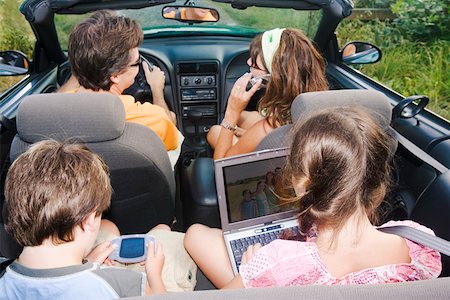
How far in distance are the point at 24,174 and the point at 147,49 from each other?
2.22 m

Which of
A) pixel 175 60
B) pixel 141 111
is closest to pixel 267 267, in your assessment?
pixel 141 111

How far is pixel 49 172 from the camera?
151 centimetres

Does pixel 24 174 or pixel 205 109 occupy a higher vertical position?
pixel 24 174

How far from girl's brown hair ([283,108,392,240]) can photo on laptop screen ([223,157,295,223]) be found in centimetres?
42

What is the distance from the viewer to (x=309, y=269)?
137 cm

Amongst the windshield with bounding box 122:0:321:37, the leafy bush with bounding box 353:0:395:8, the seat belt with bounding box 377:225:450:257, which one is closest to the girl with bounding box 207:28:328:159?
the windshield with bounding box 122:0:321:37

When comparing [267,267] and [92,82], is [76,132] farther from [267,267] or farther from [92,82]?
[267,267]

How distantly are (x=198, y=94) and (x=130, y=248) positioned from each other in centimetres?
203

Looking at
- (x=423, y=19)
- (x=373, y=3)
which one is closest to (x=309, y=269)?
(x=423, y=19)

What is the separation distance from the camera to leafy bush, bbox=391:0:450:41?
588 centimetres

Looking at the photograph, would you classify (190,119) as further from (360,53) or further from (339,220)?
(339,220)

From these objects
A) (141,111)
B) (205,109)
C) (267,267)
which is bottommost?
(205,109)

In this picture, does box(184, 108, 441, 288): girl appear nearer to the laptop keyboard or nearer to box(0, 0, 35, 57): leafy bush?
the laptop keyboard

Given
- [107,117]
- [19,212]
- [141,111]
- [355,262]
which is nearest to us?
[355,262]
